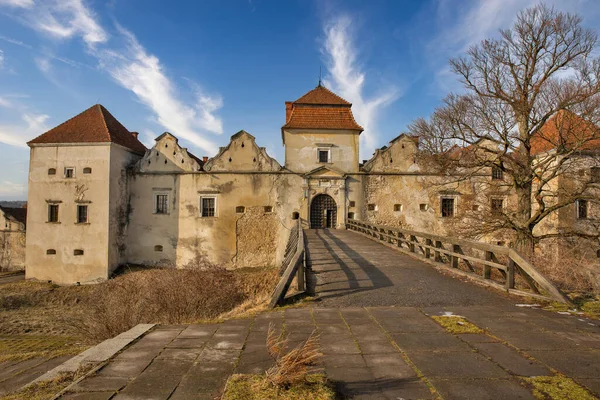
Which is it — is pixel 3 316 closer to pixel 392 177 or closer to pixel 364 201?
pixel 364 201

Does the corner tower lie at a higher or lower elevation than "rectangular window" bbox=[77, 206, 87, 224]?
higher

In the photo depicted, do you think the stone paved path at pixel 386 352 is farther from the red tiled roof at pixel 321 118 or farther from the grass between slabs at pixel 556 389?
the red tiled roof at pixel 321 118

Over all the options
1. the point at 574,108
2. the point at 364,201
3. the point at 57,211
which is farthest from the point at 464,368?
the point at 57,211

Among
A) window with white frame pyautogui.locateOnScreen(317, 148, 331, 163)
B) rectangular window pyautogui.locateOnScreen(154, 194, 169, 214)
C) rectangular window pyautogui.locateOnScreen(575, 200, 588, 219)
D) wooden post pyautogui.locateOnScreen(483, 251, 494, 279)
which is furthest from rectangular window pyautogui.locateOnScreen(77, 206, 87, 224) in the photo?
rectangular window pyautogui.locateOnScreen(575, 200, 588, 219)

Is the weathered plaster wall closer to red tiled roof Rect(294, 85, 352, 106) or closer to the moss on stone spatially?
red tiled roof Rect(294, 85, 352, 106)

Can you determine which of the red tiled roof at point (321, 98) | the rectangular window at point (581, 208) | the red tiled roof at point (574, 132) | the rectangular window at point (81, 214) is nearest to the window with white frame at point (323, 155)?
the red tiled roof at point (321, 98)

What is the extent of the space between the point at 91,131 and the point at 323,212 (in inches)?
593

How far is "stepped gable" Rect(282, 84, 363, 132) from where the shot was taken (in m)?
22.5

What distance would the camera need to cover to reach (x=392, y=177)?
74.6 feet

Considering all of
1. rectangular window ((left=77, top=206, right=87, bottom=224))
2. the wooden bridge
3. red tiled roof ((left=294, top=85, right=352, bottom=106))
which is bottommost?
the wooden bridge

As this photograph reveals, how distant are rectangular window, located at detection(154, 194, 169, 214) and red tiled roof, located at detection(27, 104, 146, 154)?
3.77 m

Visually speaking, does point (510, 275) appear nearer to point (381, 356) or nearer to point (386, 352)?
point (386, 352)

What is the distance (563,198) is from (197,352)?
15.9 m

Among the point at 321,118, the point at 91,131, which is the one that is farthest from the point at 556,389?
the point at 91,131
